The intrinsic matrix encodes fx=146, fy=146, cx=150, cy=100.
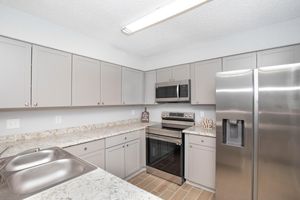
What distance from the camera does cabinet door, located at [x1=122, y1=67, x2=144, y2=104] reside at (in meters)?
2.97

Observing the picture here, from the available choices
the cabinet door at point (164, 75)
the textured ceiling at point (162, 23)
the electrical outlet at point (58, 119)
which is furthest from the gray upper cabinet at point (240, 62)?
the electrical outlet at point (58, 119)

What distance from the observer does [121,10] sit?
172 centimetres

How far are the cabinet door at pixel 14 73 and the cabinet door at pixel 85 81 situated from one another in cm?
Answer: 55

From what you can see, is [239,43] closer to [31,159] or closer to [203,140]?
[203,140]

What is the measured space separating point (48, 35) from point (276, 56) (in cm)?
309

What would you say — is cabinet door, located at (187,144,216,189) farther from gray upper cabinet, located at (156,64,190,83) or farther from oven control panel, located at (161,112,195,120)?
gray upper cabinet, located at (156,64,190,83)

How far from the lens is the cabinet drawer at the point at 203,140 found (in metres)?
2.18

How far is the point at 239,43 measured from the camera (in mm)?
2303

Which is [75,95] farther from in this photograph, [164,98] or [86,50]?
[164,98]

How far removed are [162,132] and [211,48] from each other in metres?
1.72

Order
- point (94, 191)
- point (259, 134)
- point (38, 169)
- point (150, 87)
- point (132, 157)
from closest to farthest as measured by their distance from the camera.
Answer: point (94, 191) < point (38, 169) < point (259, 134) < point (132, 157) < point (150, 87)

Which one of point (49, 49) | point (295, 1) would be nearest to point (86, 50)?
point (49, 49)

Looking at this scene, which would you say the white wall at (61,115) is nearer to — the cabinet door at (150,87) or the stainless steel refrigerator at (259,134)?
the cabinet door at (150,87)

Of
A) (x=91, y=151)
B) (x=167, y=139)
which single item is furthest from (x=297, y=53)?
(x=91, y=151)
